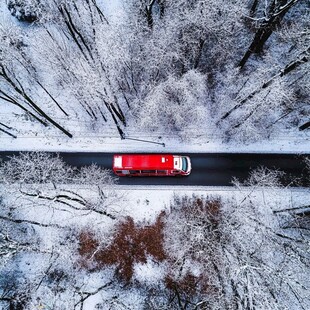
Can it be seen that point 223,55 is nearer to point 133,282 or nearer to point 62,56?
point 62,56

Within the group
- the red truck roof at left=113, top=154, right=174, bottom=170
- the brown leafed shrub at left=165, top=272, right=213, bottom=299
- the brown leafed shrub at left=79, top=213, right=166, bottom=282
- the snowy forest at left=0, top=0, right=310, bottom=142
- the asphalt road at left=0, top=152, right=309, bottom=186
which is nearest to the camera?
the snowy forest at left=0, top=0, right=310, bottom=142

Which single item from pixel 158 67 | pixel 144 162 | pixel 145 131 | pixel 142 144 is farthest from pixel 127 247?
pixel 158 67

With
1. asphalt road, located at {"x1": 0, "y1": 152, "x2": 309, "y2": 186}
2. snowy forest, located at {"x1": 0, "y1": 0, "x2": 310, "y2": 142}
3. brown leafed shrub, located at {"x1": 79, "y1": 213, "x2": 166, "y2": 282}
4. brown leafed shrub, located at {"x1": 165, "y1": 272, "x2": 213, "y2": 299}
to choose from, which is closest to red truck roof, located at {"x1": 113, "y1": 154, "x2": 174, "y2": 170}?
asphalt road, located at {"x1": 0, "y1": 152, "x2": 309, "y2": 186}

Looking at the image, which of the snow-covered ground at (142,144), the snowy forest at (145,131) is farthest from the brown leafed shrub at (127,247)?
the snow-covered ground at (142,144)

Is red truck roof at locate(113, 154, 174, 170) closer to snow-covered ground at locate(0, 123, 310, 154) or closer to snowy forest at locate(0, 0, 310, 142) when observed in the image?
snow-covered ground at locate(0, 123, 310, 154)

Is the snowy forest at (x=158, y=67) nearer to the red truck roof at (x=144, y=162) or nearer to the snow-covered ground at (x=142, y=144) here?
the snow-covered ground at (x=142, y=144)
